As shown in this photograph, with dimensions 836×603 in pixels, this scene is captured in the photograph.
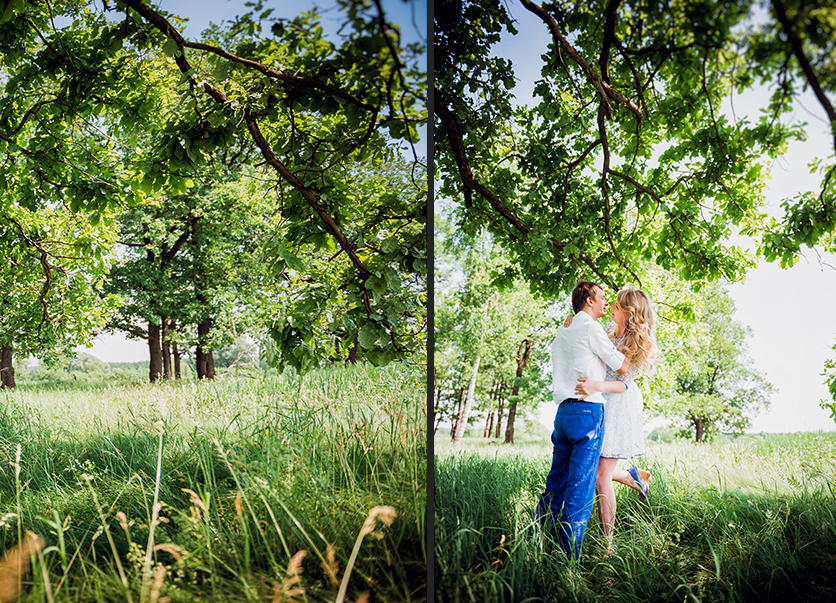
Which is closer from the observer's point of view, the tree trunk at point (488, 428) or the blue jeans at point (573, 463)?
the blue jeans at point (573, 463)

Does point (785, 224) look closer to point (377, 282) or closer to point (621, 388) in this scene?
point (621, 388)

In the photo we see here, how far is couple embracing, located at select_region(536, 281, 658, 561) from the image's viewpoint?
4.95 ft

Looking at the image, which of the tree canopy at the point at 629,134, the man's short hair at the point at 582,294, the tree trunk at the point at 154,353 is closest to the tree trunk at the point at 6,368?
the tree trunk at the point at 154,353

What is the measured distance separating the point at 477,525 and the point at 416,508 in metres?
0.40

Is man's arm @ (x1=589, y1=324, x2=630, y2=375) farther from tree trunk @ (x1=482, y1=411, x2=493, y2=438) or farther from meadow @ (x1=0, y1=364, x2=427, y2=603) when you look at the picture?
meadow @ (x1=0, y1=364, x2=427, y2=603)

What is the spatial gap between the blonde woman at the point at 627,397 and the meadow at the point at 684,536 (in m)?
0.10

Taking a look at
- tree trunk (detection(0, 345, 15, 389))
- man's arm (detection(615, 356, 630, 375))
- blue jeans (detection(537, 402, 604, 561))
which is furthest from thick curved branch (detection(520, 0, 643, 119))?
tree trunk (detection(0, 345, 15, 389))

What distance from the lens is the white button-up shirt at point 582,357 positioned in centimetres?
152

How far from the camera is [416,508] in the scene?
0.97 m

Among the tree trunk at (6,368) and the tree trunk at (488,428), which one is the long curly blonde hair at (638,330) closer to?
the tree trunk at (488,428)

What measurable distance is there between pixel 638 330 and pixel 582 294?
0.24 metres

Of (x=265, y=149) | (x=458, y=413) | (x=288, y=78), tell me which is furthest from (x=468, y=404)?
(x=288, y=78)

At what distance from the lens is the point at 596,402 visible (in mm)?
1530

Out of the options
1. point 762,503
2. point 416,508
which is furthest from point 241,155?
point 762,503
